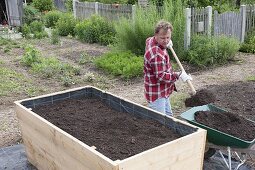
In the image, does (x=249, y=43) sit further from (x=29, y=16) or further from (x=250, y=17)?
(x=29, y=16)

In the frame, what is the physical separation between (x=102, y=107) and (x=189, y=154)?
152 centimetres

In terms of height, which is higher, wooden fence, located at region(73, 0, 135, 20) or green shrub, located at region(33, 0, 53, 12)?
green shrub, located at region(33, 0, 53, 12)

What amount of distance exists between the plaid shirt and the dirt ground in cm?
154

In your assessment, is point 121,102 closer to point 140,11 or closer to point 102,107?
point 102,107

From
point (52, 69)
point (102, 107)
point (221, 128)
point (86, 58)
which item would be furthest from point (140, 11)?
point (221, 128)

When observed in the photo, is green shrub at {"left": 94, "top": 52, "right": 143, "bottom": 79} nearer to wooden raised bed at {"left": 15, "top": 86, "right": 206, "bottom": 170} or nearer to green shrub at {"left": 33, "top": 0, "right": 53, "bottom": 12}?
wooden raised bed at {"left": 15, "top": 86, "right": 206, "bottom": 170}

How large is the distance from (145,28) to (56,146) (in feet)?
19.5

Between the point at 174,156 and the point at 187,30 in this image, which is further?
the point at 187,30

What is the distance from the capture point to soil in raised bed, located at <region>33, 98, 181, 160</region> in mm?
3227

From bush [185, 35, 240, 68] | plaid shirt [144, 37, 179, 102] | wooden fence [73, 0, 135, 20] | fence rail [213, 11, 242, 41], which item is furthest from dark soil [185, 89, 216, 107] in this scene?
wooden fence [73, 0, 135, 20]

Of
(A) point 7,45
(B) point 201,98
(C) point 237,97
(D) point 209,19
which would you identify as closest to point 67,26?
(A) point 7,45

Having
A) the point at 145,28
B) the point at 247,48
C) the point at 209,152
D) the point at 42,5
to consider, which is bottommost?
the point at 209,152

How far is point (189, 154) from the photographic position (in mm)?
3137

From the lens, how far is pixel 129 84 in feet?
24.9
